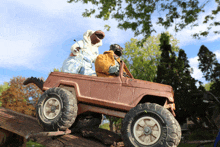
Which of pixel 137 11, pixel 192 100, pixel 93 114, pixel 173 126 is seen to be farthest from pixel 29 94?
pixel 192 100

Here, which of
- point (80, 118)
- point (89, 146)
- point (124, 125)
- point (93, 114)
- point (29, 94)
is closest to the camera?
point (124, 125)

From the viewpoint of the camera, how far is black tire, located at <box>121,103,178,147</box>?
2510mm

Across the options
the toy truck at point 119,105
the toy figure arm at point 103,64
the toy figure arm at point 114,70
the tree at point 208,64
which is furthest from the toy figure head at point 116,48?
the tree at point 208,64

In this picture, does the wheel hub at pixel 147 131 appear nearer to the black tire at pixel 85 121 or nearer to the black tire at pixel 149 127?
the black tire at pixel 149 127

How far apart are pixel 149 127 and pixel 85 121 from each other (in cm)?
149

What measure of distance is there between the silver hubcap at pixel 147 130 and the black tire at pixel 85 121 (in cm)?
125

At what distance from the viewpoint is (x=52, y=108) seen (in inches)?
126

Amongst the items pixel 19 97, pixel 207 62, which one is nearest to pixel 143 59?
pixel 207 62

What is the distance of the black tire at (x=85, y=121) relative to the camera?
3.53 metres

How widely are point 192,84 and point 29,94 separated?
1443 cm

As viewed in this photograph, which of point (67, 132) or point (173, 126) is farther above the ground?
point (173, 126)

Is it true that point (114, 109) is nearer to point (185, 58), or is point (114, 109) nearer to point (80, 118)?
point (80, 118)

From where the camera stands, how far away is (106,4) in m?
8.62

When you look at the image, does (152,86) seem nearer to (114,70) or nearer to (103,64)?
(114,70)
